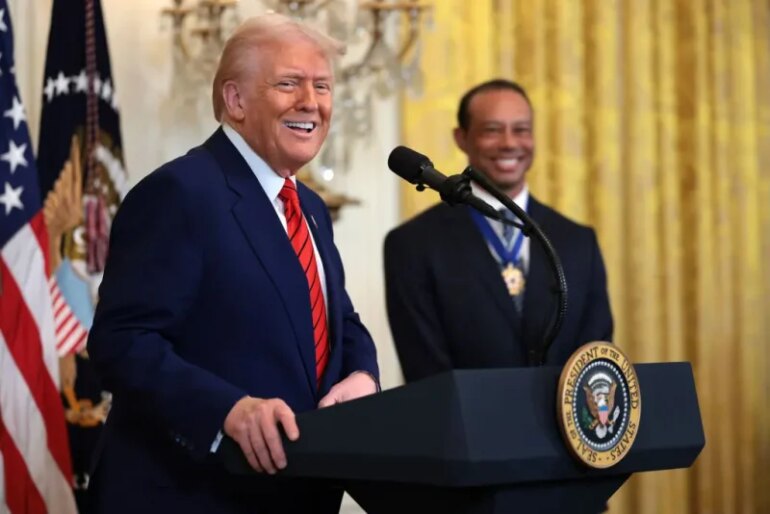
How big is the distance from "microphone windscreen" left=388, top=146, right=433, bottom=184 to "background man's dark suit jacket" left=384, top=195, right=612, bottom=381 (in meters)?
1.44

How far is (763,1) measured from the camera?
5816 millimetres

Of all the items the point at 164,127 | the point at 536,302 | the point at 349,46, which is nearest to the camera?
the point at 536,302

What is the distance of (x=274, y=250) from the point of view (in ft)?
6.99

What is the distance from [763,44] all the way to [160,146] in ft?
10.0

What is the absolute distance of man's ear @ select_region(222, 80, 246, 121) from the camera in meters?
2.27

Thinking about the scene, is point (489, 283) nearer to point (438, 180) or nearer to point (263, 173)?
point (263, 173)

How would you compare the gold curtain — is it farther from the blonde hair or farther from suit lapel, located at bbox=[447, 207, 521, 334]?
the blonde hair

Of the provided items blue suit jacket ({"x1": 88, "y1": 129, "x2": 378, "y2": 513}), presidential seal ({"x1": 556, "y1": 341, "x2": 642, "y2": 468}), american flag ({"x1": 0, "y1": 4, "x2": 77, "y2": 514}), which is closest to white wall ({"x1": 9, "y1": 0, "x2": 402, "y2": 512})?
american flag ({"x1": 0, "y1": 4, "x2": 77, "y2": 514})

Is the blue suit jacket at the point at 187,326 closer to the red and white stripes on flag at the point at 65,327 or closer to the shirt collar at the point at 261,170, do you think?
the shirt collar at the point at 261,170

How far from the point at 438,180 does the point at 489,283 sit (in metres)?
1.57

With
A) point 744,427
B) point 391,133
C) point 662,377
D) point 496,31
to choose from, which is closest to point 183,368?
point 662,377

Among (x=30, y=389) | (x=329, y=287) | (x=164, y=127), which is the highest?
(x=164, y=127)

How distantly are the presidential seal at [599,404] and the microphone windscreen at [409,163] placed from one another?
47 cm

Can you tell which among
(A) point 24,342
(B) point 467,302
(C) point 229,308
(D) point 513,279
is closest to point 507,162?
(D) point 513,279
